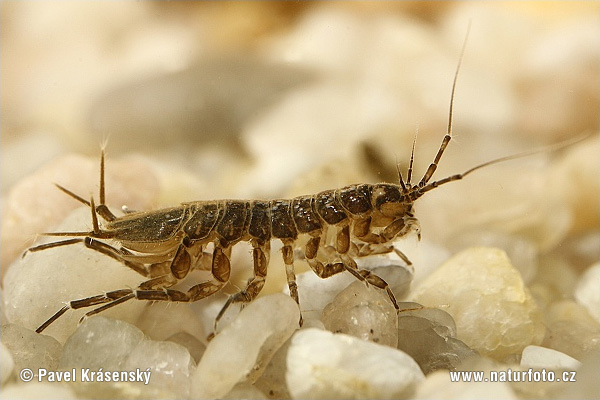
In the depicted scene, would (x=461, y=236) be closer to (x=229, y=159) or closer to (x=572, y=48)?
(x=229, y=159)

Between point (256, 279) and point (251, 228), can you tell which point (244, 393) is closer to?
point (256, 279)

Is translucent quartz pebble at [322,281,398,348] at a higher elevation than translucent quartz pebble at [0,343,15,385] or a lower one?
lower

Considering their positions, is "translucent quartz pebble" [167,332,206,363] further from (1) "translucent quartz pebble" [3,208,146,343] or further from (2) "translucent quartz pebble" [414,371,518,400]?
(2) "translucent quartz pebble" [414,371,518,400]

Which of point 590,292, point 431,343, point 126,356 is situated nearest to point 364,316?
point 431,343

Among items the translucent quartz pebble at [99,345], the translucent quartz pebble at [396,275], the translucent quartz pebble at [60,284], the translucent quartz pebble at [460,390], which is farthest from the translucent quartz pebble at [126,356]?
the translucent quartz pebble at [396,275]

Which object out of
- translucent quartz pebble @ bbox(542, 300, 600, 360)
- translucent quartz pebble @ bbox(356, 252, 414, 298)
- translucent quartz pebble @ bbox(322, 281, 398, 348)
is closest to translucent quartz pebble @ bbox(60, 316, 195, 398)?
translucent quartz pebble @ bbox(322, 281, 398, 348)

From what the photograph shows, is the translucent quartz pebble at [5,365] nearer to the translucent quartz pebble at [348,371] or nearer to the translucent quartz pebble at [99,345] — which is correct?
the translucent quartz pebble at [99,345]

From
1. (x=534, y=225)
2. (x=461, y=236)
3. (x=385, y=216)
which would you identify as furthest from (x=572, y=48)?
(x=385, y=216)
